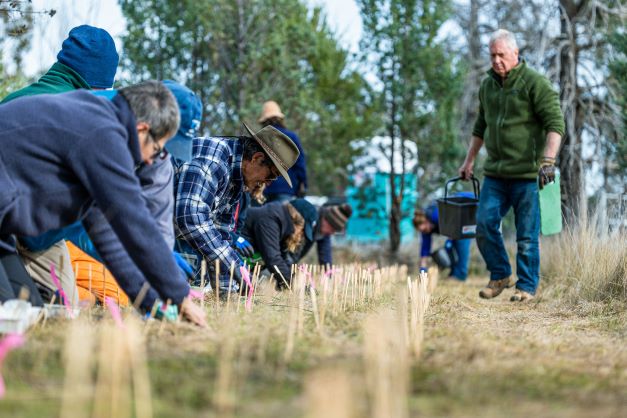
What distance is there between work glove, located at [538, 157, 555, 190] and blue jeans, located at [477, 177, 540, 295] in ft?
0.82

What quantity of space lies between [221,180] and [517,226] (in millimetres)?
2459

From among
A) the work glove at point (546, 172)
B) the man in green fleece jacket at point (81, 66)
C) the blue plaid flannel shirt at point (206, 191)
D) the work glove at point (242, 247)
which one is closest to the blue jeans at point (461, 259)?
the work glove at point (546, 172)

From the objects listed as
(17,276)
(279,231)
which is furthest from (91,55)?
(279,231)

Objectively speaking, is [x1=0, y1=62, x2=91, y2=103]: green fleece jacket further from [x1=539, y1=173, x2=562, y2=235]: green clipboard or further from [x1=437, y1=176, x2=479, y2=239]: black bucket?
[x1=437, y1=176, x2=479, y2=239]: black bucket

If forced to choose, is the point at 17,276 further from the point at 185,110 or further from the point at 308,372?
the point at 308,372

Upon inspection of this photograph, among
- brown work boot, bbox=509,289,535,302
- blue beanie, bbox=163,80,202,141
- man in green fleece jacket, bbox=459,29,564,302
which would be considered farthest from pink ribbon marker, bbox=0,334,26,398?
man in green fleece jacket, bbox=459,29,564,302

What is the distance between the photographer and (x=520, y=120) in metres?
5.96

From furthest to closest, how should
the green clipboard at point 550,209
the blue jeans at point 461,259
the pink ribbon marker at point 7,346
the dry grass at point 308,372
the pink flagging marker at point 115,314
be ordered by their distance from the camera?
the blue jeans at point 461,259, the green clipboard at point 550,209, the pink flagging marker at point 115,314, the pink ribbon marker at point 7,346, the dry grass at point 308,372

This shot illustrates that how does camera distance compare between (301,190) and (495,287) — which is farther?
(301,190)

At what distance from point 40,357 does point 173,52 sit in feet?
27.8

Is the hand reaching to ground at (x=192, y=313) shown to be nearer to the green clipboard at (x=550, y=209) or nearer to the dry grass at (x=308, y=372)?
the dry grass at (x=308, y=372)

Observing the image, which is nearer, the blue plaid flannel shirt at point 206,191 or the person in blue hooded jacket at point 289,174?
the blue plaid flannel shirt at point 206,191

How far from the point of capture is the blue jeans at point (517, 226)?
229 inches

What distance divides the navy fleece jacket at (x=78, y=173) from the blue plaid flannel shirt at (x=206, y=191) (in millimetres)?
1365
